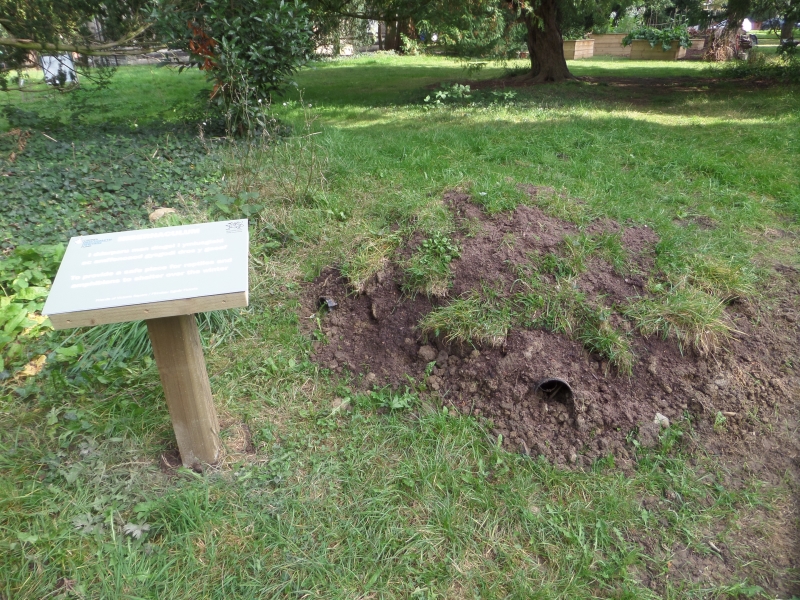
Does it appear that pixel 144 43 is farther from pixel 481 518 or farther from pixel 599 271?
pixel 481 518

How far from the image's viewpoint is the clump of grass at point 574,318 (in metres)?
3.21

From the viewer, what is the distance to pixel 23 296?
12.6 feet

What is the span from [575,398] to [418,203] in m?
2.21

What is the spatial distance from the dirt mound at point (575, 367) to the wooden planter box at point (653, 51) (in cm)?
2200

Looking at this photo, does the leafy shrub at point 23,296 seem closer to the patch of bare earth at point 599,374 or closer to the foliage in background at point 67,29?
the patch of bare earth at point 599,374

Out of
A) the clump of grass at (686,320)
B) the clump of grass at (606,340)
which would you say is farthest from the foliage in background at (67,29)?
the clump of grass at (686,320)

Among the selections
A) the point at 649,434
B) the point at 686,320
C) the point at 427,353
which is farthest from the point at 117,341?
the point at 686,320

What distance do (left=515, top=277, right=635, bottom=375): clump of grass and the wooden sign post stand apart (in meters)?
1.85

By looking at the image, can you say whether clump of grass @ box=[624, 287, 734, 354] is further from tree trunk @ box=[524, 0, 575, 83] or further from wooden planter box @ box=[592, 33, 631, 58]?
wooden planter box @ box=[592, 33, 631, 58]

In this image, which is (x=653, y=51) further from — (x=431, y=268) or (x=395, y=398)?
(x=395, y=398)

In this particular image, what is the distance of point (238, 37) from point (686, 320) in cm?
591

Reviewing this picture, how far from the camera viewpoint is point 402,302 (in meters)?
3.78

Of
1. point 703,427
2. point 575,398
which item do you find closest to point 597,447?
point 575,398

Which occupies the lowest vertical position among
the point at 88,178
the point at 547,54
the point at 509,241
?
the point at 509,241
